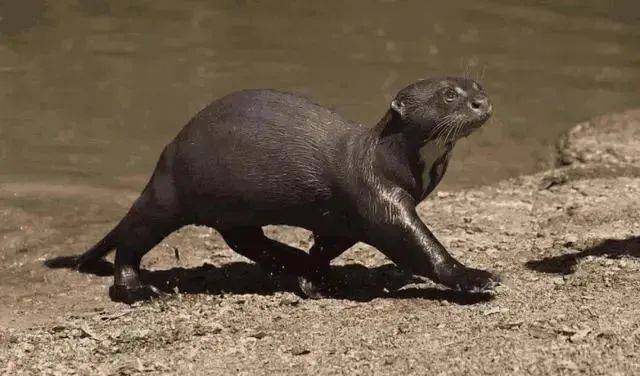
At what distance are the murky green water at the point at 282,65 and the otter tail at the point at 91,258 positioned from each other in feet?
6.95

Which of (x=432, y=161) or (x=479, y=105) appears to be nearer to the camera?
(x=479, y=105)

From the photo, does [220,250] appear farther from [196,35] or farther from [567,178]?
[196,35]

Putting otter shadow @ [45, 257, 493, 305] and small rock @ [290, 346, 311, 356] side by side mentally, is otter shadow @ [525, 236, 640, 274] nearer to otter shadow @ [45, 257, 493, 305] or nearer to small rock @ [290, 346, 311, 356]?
otter shadow @ [45, 257, 493, 305]

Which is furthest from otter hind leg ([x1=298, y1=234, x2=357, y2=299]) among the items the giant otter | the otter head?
the otter head

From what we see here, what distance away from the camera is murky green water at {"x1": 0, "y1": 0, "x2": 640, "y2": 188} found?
9.84 metres

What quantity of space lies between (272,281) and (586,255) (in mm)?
→ 1703

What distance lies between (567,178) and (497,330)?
149 inches

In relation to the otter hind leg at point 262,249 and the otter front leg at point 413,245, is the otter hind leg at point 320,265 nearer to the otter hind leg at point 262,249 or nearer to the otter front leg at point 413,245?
the otter hind leg at point 262,249

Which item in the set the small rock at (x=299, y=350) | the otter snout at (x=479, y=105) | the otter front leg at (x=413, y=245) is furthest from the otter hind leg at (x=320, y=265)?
the otter snout at (x=479, y=105)

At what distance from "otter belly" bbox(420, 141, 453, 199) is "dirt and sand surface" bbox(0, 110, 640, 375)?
0.57 meters

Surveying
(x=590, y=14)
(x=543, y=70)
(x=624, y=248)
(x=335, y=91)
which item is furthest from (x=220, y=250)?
(x=590, y=14)

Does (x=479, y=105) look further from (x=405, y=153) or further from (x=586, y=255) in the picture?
(x=586, y=255)

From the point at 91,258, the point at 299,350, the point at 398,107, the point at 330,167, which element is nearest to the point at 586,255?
the point at 398,107

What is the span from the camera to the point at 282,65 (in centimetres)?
1187
